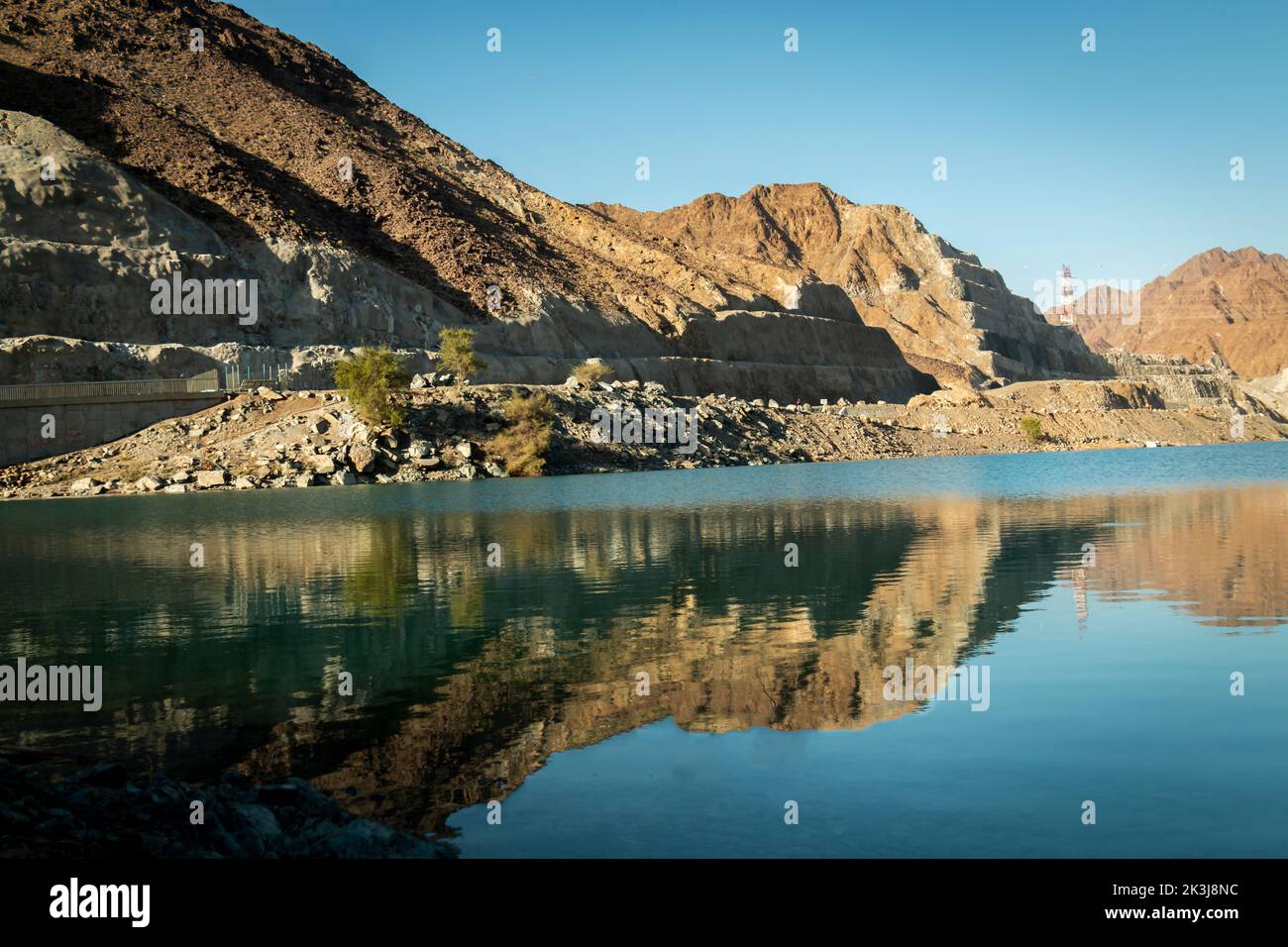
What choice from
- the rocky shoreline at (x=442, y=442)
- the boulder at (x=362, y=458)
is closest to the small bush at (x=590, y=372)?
the rocky shoreline at (x=442, y=442)

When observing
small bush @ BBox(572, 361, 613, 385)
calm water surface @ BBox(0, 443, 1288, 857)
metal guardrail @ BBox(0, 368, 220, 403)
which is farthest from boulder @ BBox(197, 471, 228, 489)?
small bush @ BBox(572, 361, 613, 385)

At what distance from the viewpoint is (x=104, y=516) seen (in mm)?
43406

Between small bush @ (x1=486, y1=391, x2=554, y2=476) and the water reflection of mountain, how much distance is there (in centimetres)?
3232

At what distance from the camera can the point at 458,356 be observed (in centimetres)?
8025

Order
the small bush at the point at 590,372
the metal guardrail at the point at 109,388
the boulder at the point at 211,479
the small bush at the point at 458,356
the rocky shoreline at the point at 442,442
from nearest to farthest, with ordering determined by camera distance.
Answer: the boulder at the point at 211,479 → the rocky shoreline at the point at 442,442 → the metal guardrail at the point at 109,388 → the small bush at the point at 458,356 → the small bush at the point at 590,372

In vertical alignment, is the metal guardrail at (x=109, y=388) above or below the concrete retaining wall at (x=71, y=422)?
above

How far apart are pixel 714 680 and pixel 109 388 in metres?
62.3

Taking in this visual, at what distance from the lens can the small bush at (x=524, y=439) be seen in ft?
215

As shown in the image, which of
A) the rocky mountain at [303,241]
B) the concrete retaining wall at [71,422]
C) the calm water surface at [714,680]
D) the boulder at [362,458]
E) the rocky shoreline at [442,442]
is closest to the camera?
the calm water surface at [714,680]

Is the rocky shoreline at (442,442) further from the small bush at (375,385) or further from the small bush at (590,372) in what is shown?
the small bush at (590,372)

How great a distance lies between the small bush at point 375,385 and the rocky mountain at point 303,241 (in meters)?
12.5

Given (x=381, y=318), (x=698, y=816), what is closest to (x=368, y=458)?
(x=381, y=318)

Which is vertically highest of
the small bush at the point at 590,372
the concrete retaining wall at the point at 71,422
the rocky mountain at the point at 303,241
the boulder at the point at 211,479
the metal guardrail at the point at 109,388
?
the rocky mountain at the point at 303,241

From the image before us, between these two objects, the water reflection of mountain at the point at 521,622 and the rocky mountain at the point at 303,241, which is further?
the rocky mountain at the point at 303,241
